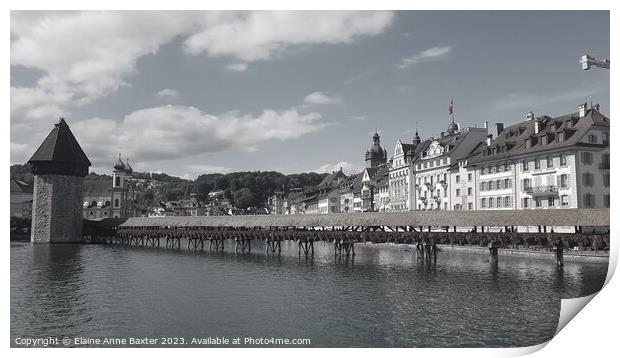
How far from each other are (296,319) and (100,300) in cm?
814

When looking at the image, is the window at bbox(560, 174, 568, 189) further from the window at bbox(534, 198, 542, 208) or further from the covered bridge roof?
the covered bridge roof

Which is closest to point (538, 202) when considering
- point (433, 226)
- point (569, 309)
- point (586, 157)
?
point (586, 157)

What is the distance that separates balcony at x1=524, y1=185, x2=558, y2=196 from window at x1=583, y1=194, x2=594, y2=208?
326 centimetres

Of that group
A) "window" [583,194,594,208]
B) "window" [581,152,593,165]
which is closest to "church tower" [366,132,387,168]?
"window" [581,152,593,165]

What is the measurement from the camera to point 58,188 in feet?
164

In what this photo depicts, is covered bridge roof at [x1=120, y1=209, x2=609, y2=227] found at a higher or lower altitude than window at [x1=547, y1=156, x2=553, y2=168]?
lower

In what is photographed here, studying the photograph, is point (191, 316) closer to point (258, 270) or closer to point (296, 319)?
point (296, 319)

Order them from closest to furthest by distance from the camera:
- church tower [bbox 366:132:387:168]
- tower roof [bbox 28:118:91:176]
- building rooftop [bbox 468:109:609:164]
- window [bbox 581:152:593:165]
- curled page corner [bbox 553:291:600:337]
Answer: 1. curled page corner [bbox 553:291:600:337]
2. window [bbox 581:152:593:165]
3. building rooftop [bbox 468:109:609:164]
4. tower roof [bbox 28:118:91:176]
5. church tower [bbox 366:132:387:168]

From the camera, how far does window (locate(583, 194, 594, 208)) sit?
32656mm

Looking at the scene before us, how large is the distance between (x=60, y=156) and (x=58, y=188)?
10.8 ft

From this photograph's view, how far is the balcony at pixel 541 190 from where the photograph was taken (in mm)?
36875

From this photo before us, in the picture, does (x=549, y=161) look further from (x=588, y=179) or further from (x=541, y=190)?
(x=588, y=179)

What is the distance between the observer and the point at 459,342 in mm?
13625
